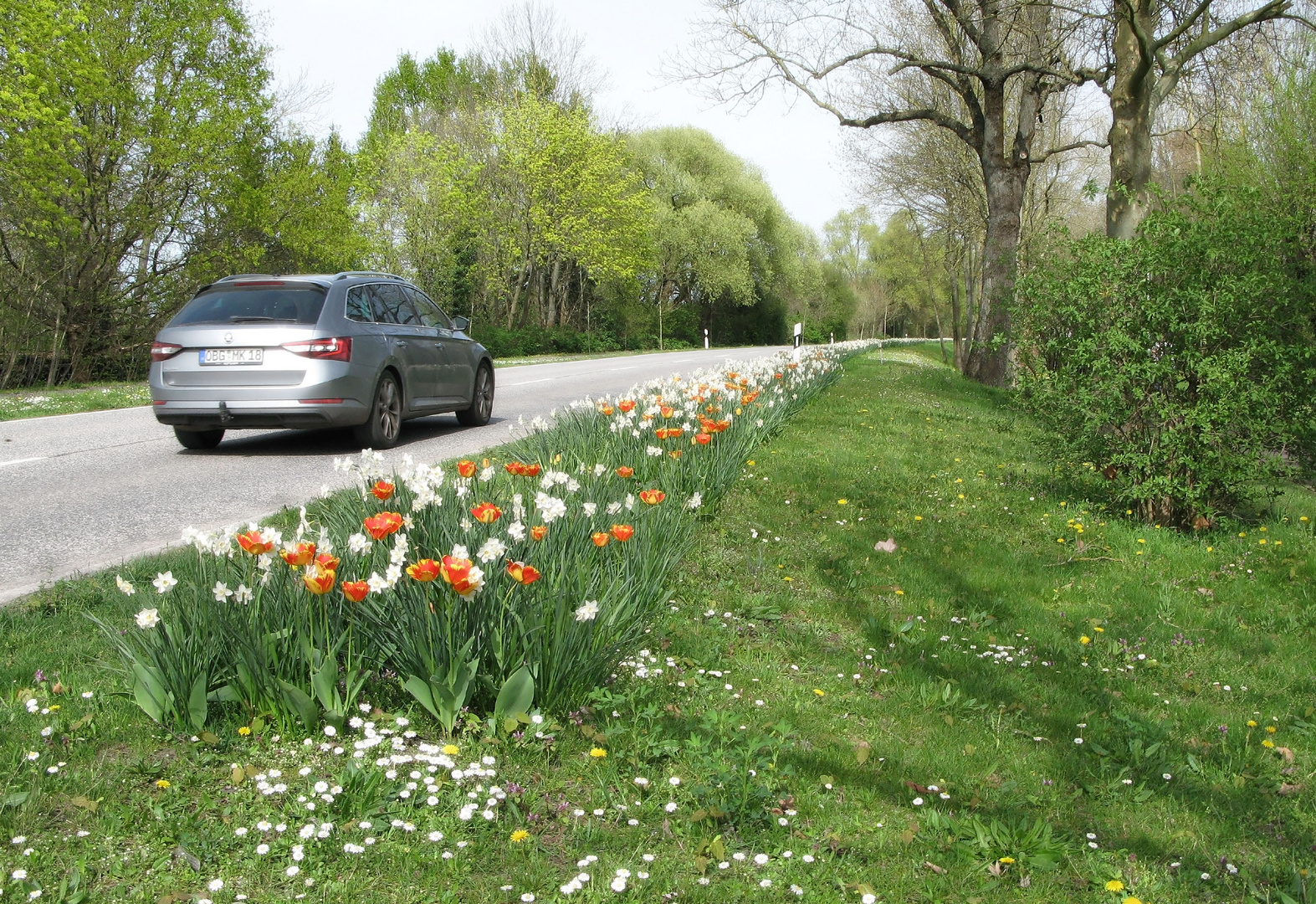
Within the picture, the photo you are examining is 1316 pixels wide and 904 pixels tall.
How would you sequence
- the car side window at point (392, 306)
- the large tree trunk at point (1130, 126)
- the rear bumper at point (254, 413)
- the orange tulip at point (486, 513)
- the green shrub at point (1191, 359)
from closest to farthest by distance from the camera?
the orange tulip at point (486, 513) → the green shrub at point (1191, 359) → the rear bumper at point (254, 413) → the car side window at point (392, 306) → the large tree trunk at point (1130, 126)

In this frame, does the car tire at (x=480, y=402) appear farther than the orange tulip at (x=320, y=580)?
Yes

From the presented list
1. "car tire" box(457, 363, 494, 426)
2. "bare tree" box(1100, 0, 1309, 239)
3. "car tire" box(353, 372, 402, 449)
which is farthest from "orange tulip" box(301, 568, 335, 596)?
"bare tree" box(1100, 0, 1309, 239)

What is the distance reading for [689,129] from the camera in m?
58.9

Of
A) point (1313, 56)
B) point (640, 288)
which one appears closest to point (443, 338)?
point (1313, 56)

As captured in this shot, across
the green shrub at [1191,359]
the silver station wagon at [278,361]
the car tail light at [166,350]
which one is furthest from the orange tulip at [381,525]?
the car tail light at [166,350]

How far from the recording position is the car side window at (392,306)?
9.75 m

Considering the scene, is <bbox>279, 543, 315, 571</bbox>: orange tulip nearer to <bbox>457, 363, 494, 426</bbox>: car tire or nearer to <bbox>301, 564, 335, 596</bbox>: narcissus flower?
<bbox>301, 564, 335, 596</bbox>: narcissus flower

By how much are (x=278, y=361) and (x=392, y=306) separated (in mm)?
1740

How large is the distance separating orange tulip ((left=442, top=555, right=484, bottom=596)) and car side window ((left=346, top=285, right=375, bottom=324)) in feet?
21.6

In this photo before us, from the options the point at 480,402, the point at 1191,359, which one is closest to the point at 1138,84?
the point at 1191,359

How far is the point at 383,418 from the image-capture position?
9.47m

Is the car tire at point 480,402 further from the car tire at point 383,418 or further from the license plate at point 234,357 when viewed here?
the license plate at point 234,357

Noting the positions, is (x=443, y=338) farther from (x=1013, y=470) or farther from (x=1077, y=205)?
(x=1077, y=205)

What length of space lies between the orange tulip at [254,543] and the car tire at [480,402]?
27.1 ft
